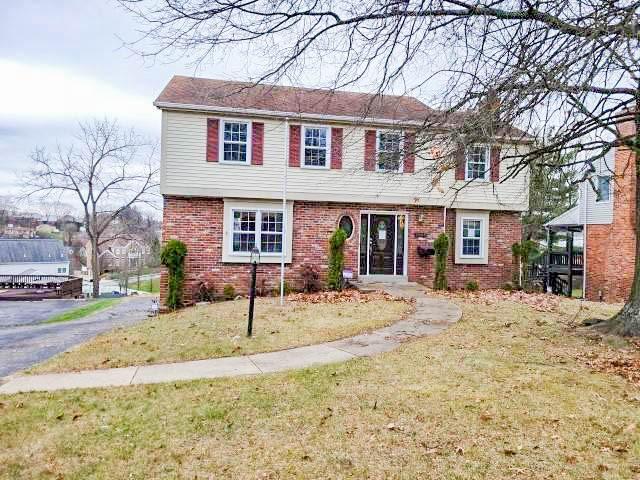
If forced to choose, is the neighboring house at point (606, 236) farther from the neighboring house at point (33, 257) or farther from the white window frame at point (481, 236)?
the neighboring house at point (33, 257)

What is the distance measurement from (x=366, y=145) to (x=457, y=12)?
380 inches

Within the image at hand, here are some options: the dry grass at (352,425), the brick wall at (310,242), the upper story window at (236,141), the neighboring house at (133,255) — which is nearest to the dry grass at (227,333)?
the dry grass at (352,425)

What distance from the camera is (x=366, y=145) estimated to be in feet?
49.8

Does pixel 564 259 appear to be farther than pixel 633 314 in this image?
Yes

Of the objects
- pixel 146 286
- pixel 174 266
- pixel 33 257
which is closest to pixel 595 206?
pixel 174 266

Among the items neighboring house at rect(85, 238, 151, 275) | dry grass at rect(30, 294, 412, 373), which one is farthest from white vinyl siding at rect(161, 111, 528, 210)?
neighboring house at rect(85, 238, 151, 275)

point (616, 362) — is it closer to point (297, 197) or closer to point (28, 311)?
point (297, 197)

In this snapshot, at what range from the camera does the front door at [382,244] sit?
15.7 metres

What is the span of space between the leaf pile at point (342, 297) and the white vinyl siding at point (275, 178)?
302 centimetres

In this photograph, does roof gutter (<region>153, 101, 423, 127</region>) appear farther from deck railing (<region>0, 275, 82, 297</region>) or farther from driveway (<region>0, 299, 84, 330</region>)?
deck railing (<region>0, 275, 82, 297</region>)

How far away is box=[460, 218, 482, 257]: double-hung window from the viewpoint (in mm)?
16391

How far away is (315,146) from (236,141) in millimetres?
2433

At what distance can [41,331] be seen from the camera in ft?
44.2

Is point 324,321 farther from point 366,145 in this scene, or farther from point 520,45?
point 366,145
